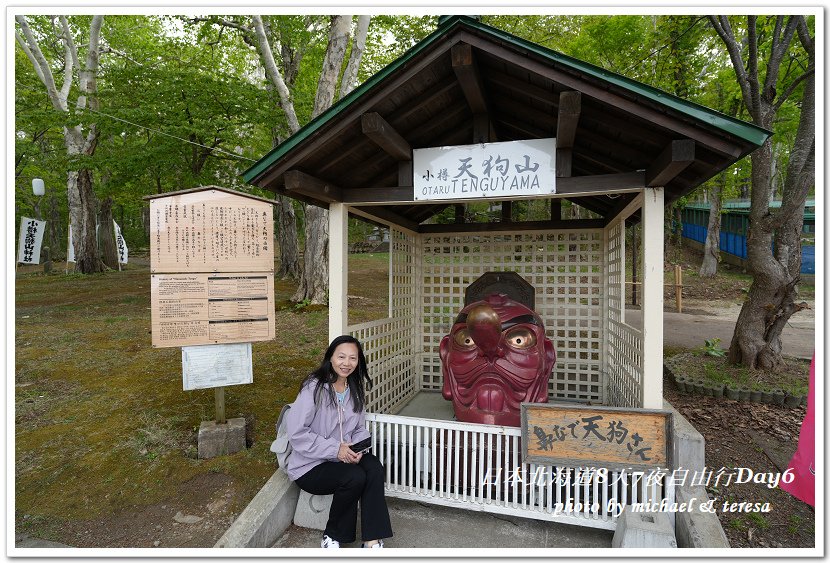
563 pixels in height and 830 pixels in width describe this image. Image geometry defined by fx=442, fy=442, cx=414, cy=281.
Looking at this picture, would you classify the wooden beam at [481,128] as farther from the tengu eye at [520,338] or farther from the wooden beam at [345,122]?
the tengu eye at [520,338]

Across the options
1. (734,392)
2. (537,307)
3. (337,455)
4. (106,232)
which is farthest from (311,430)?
(106,232)

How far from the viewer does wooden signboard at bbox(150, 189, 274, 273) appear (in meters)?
4.02

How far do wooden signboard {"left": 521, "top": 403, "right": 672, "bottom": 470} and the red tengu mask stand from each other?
0.53m

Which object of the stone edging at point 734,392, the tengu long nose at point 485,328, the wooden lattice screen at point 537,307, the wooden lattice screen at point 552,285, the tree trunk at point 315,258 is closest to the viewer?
the tengu long nose at point 485,328

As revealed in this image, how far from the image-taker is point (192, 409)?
18.0ft

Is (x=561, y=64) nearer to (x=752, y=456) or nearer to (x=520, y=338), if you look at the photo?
(x=520, y=338)

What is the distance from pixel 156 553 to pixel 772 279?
7885 mm

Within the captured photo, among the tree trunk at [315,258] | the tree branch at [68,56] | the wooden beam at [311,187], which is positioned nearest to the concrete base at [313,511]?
the wooden beam at [311,187]

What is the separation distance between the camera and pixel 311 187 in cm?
373

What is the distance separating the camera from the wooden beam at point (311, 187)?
3642 millimetres

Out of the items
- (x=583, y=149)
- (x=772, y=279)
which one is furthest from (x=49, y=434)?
(x=772, y=279)

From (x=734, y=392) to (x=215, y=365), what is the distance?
668cm

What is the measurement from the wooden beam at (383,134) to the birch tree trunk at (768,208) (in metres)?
5.38

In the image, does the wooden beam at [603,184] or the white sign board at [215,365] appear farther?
Result: the white sign board at [215,365]
